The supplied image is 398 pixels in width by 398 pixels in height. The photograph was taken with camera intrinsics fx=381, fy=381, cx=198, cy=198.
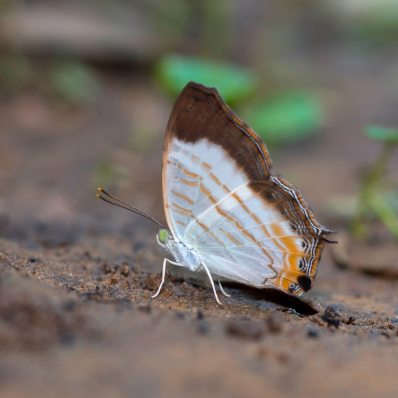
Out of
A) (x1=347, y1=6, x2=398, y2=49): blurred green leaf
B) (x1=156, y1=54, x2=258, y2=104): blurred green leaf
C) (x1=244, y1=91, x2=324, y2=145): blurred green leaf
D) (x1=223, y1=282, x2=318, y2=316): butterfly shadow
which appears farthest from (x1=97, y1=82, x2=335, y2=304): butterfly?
(x1=347, y1=6, x2=398, y2=49): blurred green leaf

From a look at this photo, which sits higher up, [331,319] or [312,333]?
[331,319]

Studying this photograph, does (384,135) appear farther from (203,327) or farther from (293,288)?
(203,327)

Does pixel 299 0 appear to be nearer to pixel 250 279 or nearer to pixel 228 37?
pixel 228 37

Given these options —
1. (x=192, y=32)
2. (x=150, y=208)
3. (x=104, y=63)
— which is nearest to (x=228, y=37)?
(x=192, y=32)

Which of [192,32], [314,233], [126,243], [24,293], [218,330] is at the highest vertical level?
[192,32]

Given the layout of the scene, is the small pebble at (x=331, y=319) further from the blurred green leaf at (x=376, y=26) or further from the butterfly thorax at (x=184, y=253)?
the blurred green leaf at (x=376, y=26)

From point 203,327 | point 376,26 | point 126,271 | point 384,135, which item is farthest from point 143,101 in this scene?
point 376,26
